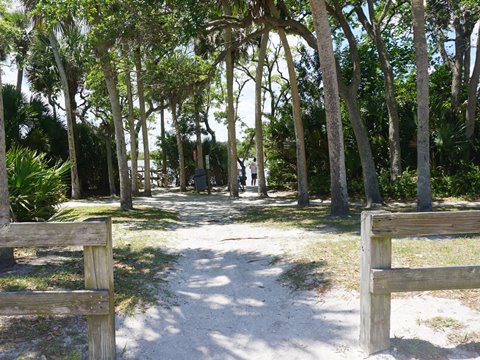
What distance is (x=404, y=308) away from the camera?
187 inches

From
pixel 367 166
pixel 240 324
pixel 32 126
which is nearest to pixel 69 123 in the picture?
pixel 32 126

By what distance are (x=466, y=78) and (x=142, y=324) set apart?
19.0 m

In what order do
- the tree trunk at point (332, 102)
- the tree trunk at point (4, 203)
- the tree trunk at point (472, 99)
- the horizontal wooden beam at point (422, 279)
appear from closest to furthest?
the horizontal wooden beam at point (422, 279) → the tree trunk at point (4, 203) → the tree trunk at point (332, 102) → the tree trunk at point (472, 99)

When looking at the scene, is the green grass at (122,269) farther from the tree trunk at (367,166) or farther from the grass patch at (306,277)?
the tree trunk at (367,166)

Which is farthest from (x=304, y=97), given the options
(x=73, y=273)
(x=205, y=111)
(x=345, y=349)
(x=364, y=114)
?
(x=345, y=349)

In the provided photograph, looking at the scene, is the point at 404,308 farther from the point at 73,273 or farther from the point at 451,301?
the point at 73,273

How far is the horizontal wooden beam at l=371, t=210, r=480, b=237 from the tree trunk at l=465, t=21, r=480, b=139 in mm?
14768

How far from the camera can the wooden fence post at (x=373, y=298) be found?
3.64 m

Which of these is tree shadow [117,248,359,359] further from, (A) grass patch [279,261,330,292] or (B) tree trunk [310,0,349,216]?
(B) tree trunk [310,0,349,216]

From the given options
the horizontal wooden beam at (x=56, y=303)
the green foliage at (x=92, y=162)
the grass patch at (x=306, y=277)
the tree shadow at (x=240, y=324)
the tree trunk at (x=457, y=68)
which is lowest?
the tree shadow at (x=240, y=324)

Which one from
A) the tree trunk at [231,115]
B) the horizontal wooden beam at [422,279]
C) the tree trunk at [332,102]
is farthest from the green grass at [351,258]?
the tree trunk at [231,115]

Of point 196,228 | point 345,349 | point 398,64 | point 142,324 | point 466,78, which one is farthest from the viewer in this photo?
point 398,64

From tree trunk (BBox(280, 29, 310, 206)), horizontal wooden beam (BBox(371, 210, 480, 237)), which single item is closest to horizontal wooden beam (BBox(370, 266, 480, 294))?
horizontal wooden beam (BBox(371, 210, 480, 237))

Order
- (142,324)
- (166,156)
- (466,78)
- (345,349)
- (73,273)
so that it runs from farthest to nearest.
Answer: (166,156) → (466,78) → (73,273) → (142,324) → (345,349)
